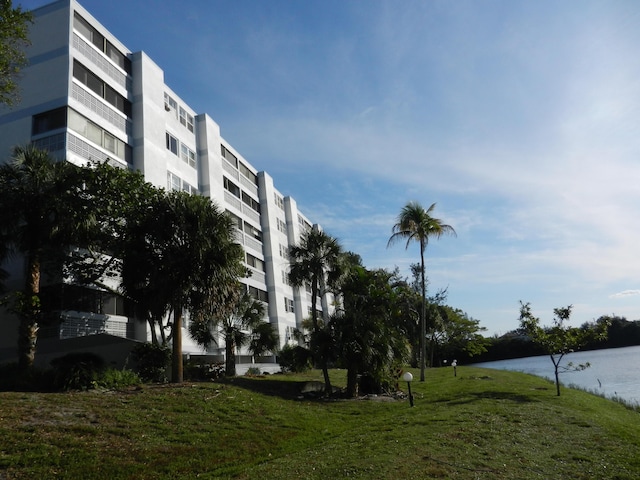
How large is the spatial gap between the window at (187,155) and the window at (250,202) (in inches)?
423

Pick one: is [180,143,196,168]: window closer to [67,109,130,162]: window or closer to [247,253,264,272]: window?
[67,109,130,162]: window

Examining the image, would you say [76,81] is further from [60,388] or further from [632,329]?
[632,329]

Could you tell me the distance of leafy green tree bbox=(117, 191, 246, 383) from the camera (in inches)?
863

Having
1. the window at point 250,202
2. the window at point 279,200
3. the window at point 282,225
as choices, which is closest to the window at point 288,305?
the window at point 282,225

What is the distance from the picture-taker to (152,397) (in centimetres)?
1702

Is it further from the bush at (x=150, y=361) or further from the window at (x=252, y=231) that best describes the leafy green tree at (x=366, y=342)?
the window at (x=252, y=231)

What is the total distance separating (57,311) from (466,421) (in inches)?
788

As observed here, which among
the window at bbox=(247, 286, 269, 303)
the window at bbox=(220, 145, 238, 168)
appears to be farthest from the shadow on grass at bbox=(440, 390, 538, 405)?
the window at bbox=(220, 145, 238, 168)

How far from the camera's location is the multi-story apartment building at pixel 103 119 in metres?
26.9

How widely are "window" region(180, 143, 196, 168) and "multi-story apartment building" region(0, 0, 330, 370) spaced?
9cm

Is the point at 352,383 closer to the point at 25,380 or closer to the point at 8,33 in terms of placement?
the point at 25,380

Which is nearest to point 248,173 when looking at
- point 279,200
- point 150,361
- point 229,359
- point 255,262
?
A: point 279,200

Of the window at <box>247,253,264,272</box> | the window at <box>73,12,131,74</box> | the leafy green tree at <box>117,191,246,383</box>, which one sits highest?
the window at <box>73,12,131,74</box>

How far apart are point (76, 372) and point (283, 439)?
848 centimetres
